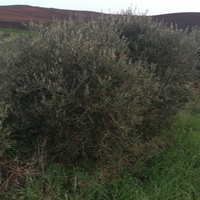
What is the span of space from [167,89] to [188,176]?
1.89 m

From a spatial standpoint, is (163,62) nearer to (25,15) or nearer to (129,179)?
(129,179)

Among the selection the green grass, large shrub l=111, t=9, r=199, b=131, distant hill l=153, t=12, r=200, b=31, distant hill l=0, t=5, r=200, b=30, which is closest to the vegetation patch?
the green grass

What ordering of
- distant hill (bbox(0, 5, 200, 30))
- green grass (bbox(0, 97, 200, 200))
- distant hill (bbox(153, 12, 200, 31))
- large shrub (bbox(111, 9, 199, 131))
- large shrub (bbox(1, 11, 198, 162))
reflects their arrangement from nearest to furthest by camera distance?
green grass (bbox(0, 97, 200, 200)) < large shrub (bbox(1, 11, 198, 162)) < large shrub (bbox(111, 9, 199, 131)) < distant hill (bbox(153, 12, 200, 31)) < distant hill (bbox(0, 5, 200, 30))

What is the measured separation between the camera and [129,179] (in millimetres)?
3652

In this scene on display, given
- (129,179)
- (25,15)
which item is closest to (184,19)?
(25,15)

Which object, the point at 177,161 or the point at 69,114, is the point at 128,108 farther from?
the point at 177,161

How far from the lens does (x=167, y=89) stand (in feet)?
16.6

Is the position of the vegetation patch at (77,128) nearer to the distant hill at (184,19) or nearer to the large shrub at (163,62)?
the large shrub at (163,62)

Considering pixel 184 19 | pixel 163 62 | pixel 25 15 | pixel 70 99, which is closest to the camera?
pixel 70 99

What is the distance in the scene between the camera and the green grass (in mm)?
3207

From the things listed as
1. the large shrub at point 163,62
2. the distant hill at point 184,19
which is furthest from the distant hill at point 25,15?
the large shrub at point 163,62

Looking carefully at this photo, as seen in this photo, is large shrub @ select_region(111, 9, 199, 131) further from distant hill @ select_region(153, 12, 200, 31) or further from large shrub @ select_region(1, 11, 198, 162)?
distant hill @ select_region(153, 12, 200, 31)

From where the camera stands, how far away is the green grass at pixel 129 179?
126 inches

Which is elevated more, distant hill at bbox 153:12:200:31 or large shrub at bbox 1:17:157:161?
large shrub at bbox 1:17:157:161
